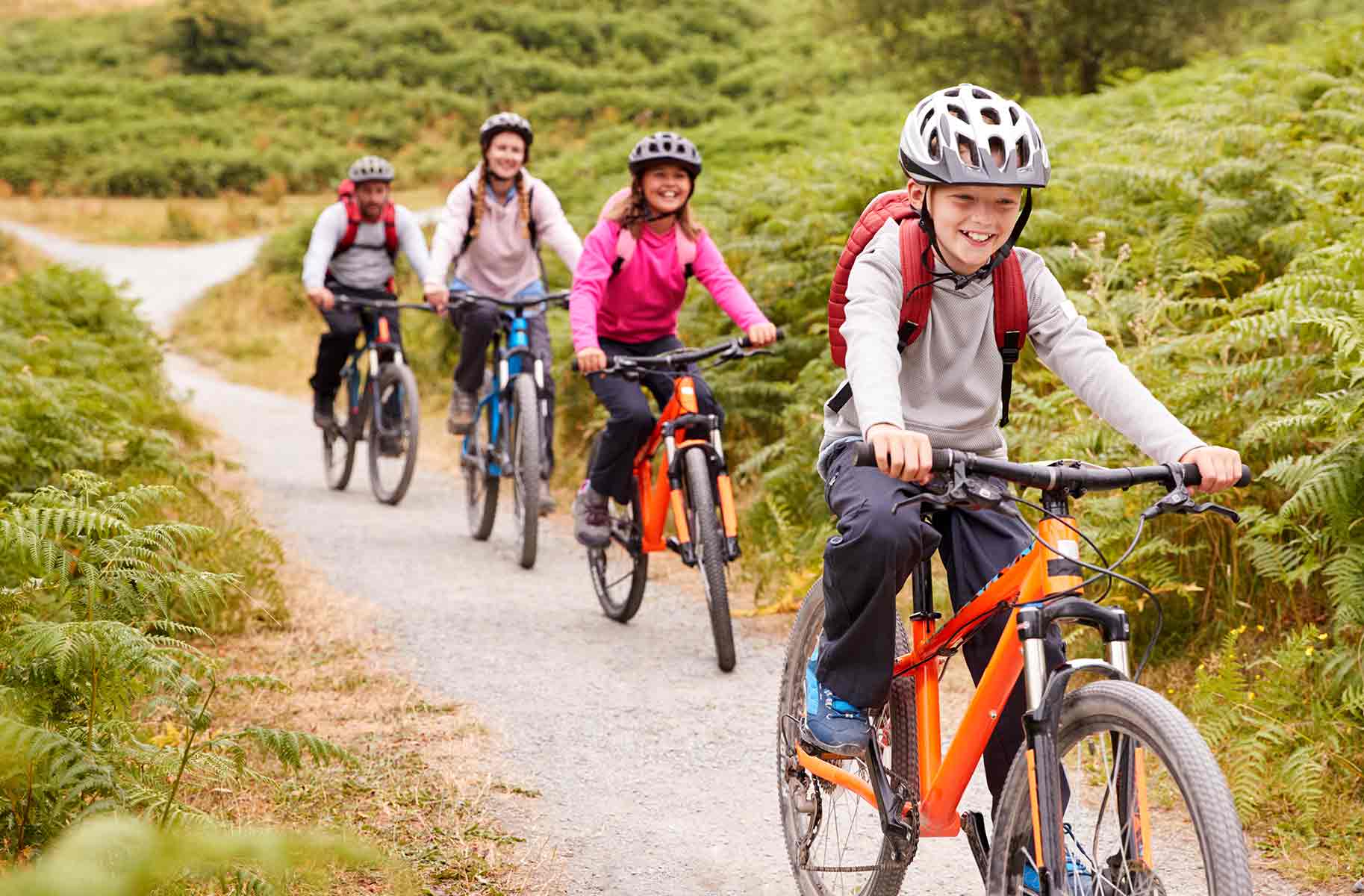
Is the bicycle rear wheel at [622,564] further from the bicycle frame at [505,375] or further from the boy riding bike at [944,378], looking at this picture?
the boy riding bike at [944,378]

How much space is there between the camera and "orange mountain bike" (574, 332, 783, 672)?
6.01 metres

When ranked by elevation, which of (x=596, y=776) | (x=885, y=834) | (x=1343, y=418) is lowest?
(x=596, y=776)

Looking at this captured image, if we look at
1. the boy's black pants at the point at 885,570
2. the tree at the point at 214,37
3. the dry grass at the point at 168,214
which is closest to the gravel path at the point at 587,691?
the boy's black pants at the point at 885,570

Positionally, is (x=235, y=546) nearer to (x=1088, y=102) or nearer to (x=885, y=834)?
(x=885, y=834)

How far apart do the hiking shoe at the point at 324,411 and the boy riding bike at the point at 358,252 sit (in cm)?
34

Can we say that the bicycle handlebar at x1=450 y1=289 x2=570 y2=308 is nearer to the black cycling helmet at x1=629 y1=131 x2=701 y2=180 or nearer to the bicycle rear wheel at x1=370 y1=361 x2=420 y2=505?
the bicycle rear wheel at x1=370 y1=361 x2=420 y2=505

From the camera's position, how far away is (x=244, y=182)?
37.8 meters

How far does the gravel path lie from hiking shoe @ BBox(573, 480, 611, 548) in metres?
0.47

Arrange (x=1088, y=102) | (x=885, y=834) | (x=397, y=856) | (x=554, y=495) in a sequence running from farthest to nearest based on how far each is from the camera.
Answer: (x=1088, y=102), (x=554, y=495), (x=397, y=856), (x=885, y=834)

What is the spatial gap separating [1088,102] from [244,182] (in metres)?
31.5

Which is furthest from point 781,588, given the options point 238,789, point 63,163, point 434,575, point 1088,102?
point 63,163

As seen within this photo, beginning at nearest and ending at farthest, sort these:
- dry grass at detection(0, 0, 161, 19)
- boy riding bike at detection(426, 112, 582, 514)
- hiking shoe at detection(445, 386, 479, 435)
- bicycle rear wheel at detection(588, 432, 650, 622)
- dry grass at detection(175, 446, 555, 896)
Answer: dry grass at detection(175, 446, 555, 896) → bicycle rear wheel at detection(588, 432, 650, 622) → boy riding bike at detection(426, 112, 582, 514) → hiking shoe at detection(445, 386, 479, 435) → dry grass at detection(0, 0, 161, 19)

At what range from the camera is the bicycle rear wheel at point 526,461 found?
7.76m

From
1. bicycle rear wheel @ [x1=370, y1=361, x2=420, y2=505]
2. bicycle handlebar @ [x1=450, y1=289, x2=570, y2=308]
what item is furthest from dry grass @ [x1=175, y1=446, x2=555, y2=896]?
bicycle rear wheel @ [x1=370, y1=361, x2=420, y2=505]
